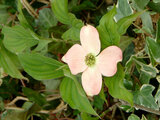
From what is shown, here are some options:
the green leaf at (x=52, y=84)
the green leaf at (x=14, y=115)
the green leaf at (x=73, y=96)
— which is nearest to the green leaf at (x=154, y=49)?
the green leaf at (x=73, y=96)

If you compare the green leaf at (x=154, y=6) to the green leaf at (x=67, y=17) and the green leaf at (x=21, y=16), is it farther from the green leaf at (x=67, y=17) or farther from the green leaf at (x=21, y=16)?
the green leaf at (x=21, y=16)

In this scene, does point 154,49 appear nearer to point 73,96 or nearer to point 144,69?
point 144,69

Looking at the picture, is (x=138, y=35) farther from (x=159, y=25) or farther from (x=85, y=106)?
(x=85, y=106)

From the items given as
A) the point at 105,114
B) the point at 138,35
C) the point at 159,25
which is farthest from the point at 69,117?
the point at 159,25

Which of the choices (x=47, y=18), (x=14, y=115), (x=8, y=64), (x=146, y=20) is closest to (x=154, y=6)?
(x=146, y=20)

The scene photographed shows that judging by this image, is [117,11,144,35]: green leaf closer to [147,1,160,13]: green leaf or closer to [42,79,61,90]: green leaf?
[147,1,160,13]: green leaf

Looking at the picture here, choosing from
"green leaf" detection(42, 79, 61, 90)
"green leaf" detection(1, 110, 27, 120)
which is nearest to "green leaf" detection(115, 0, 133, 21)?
"green leaf" detection(42, 79, 61, 90)
